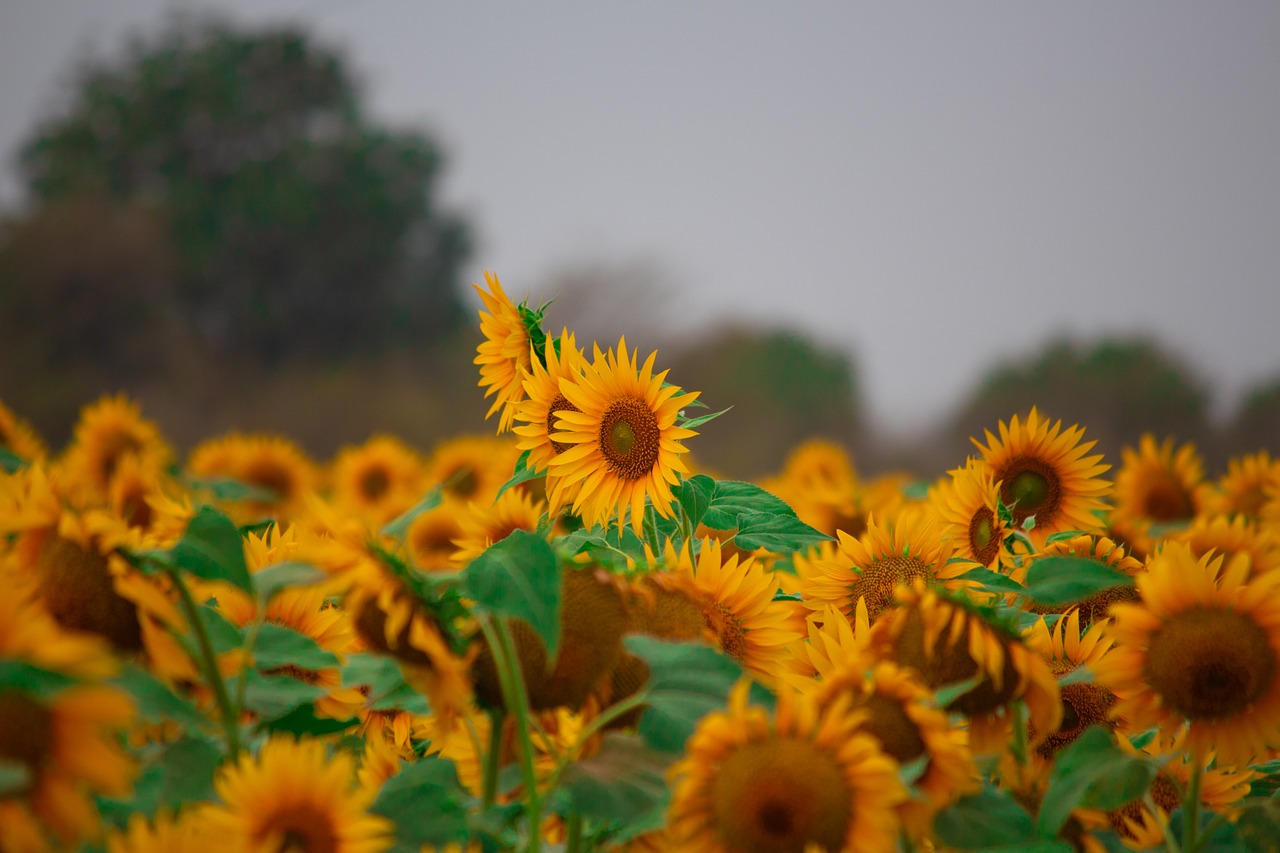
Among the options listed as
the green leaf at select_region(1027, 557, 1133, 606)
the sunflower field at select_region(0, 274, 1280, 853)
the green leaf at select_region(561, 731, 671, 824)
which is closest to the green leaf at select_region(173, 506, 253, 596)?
the sunflower field at select_region(0, 274, 1280, 853)

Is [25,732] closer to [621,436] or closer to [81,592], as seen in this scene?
[81,592]

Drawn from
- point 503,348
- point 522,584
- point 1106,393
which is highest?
point 1106,393

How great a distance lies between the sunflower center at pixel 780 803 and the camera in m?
0.83

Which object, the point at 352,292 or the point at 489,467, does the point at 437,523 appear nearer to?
the point at 489,467

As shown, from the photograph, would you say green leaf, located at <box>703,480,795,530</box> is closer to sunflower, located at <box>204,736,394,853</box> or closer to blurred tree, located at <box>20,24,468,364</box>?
sunflower, located at <box>204,736,394,853</box>

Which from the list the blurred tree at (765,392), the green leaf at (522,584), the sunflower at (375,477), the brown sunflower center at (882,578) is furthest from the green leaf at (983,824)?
the blurred tree at (765,392)

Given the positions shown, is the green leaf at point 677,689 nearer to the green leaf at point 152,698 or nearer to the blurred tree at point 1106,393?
the green leaf at point 152,698

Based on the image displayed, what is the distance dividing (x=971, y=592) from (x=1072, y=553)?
0.63ft

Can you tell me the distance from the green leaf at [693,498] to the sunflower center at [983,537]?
44 centimetres

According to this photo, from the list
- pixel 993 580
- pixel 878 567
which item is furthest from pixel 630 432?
pixel 993 580

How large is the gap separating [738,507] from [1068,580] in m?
0.51

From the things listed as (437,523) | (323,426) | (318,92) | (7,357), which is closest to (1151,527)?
(437,523)

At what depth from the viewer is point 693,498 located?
4.82ft

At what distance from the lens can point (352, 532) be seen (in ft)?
3.14
